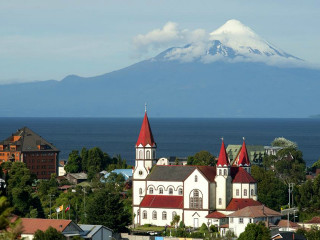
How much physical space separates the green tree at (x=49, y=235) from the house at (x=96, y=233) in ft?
19.4

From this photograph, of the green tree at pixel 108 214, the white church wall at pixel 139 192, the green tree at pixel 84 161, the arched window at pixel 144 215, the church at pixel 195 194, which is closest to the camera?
the green tree at pixel 108 214

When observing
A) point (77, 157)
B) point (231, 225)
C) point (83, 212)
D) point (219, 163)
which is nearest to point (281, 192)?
point (219, 163)

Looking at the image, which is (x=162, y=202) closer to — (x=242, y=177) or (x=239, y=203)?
(x=239, y=203)

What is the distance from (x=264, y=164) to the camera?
127m

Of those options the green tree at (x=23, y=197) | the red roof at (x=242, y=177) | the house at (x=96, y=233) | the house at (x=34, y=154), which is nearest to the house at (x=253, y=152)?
the house at (x=34, y=154)

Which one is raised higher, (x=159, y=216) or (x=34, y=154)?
(x=34, y=154)

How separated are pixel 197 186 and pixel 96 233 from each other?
24.0m

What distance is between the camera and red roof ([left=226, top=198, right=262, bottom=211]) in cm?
8775

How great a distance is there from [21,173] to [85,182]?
87.6 feet

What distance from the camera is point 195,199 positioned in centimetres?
8938

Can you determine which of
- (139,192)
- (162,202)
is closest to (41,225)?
(162,202)

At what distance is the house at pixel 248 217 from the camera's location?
79188mm

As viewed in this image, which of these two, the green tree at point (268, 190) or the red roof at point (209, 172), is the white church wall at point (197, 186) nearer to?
the red roof at point (209, 172)

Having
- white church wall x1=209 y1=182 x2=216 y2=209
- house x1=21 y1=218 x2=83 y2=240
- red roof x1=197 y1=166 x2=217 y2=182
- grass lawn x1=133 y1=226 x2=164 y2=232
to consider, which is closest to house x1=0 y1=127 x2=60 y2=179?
grass lawn x1=133 y1=226 x2=164 y2=232
